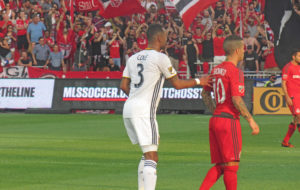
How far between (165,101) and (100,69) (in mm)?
3928

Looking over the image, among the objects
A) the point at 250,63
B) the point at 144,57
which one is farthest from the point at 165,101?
the point at 144,57

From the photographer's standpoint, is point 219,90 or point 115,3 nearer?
point 219,90

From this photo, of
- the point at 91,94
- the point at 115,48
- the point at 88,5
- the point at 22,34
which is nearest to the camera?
the point at 91,94

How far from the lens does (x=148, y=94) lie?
9.38 meters

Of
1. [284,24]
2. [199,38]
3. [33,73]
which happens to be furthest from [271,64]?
[33,73]

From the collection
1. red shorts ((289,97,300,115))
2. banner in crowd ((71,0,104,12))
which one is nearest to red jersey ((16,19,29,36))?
banner in crowd ((71,0,104,12))

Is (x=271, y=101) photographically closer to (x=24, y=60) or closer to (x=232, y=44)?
(x=24, y=60)

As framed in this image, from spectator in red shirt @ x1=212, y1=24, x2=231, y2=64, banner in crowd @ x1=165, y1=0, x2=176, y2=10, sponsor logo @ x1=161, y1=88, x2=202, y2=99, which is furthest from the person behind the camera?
banner in crowd @ x1=165, y1=0, x2=176, y2=10

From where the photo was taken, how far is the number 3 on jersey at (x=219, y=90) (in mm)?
9047

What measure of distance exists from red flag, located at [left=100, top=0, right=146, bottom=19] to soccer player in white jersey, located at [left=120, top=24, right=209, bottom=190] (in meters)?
23.8

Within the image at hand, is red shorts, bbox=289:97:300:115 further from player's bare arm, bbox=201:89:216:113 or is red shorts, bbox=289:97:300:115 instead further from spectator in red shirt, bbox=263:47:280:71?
spectator in red shirt, bbox=263:47:280:71

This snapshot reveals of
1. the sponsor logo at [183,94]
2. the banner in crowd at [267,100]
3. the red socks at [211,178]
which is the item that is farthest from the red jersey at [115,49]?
the red socks at [211,178]

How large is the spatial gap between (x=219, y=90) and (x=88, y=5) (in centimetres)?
2550

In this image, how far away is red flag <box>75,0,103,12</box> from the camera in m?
33.9
